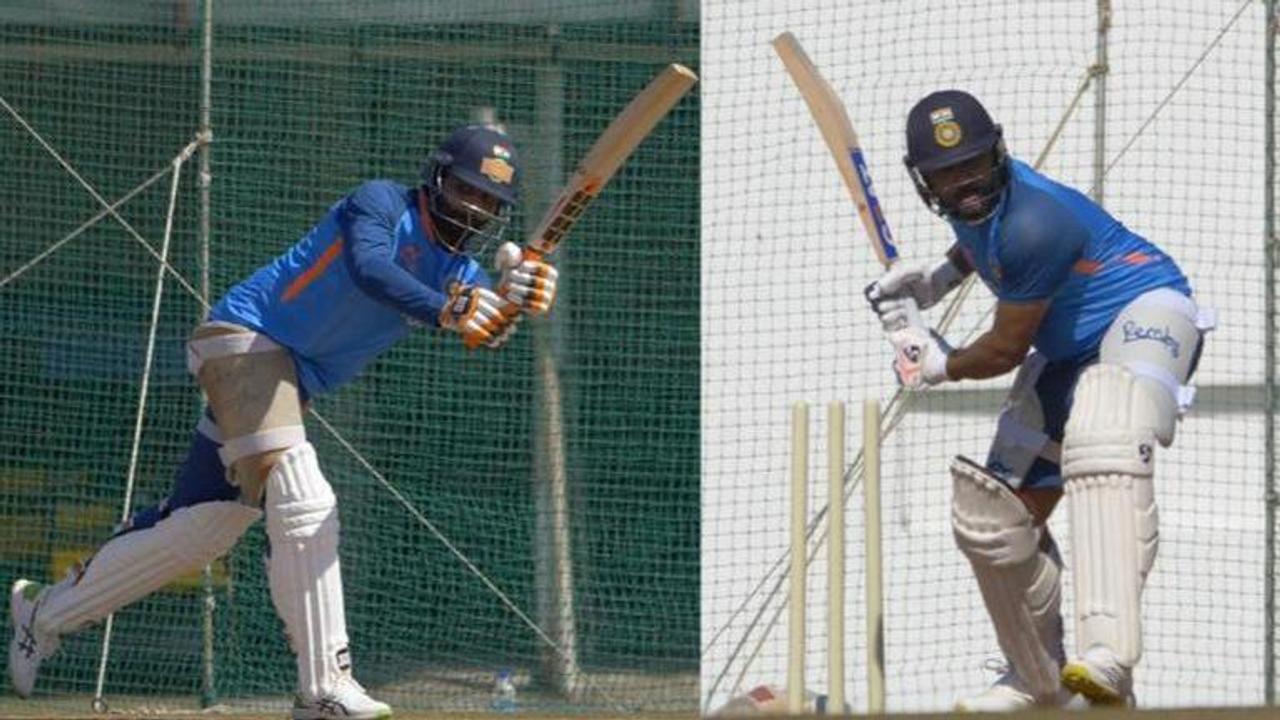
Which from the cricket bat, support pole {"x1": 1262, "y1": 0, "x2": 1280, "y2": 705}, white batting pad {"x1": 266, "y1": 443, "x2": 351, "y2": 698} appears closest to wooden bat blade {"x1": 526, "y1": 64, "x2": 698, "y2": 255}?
the cricket bat

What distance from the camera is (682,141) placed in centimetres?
1102

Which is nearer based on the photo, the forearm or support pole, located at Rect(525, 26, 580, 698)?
the forearm

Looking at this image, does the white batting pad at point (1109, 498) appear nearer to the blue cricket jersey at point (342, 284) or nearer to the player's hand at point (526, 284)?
the player's hand at point (526, 284)

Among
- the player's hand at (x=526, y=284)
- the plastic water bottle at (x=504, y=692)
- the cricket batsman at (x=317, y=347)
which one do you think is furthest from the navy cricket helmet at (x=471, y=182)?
the plastic water bottle at (x=504, y=692)

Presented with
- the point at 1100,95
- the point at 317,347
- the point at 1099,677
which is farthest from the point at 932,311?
the point at 1099,677

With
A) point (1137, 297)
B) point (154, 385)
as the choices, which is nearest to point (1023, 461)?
point (1137, 297)

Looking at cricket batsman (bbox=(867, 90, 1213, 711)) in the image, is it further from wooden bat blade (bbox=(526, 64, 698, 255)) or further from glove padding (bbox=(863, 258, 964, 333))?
wooden bat blade (bbox=(526, 64, 698, 255))

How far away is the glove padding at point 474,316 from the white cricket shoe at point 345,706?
3.22ft

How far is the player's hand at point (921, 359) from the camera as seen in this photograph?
7.32 m

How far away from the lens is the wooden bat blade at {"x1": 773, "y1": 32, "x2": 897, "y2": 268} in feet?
27.0

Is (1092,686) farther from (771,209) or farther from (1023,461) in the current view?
(771,209)

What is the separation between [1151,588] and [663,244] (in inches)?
93.0

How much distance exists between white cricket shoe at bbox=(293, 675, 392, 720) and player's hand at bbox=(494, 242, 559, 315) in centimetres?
111

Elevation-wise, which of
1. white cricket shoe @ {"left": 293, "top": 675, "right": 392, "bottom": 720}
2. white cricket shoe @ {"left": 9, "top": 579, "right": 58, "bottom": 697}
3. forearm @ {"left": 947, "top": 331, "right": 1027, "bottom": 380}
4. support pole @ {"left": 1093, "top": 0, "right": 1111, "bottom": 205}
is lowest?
white cricket shoe @ {"left": 293, "top": 675, "right": 392, "bottom": 720}
